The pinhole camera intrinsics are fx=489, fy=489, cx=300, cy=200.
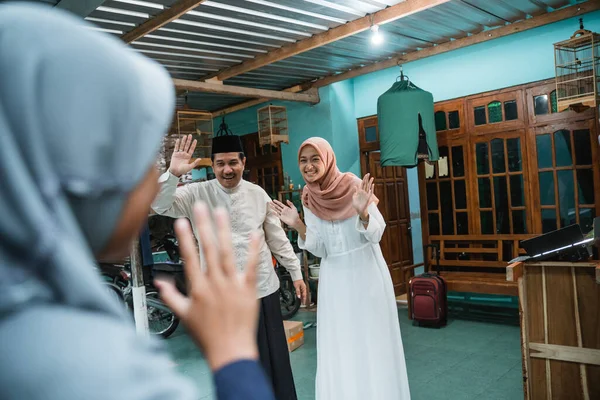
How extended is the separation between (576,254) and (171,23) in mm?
3647

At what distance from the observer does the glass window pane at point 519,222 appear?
542cm

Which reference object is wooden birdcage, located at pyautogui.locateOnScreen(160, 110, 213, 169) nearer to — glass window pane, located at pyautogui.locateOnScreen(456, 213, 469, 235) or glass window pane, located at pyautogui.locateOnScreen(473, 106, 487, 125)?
glass window pane, located at pyautogui.locateOnScreen(456, 213, 469, 235)

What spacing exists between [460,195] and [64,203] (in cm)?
577

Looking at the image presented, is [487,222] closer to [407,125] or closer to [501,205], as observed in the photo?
[501,205]

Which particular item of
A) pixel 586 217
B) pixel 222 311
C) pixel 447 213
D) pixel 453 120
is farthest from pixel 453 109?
pixel 222 311

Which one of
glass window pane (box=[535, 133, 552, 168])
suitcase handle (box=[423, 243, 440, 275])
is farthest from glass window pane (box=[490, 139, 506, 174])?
suitcase handle (box=[423, 243, 440, 275])

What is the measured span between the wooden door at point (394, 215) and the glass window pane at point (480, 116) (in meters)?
1.41

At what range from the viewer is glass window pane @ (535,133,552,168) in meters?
5.22

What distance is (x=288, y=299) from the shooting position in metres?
5.96

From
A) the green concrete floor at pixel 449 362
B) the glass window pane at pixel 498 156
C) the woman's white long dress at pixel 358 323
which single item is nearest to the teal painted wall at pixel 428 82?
the glass window pane at pixel 498 156

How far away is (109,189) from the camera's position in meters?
0.53

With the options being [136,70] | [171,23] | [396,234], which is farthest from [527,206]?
[136,70]

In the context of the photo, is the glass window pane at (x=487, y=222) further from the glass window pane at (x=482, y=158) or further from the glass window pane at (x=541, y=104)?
the glass window pane at (x=541, y=104)

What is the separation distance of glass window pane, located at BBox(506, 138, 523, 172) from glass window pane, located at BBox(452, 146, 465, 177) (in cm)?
52
